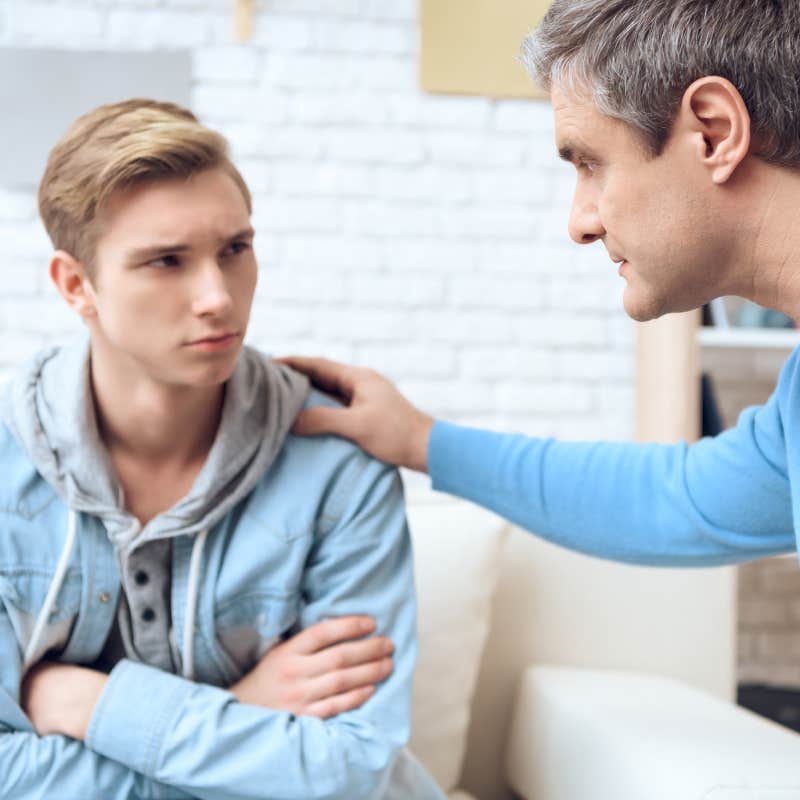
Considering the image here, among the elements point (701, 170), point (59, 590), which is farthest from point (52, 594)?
point (701, 170)

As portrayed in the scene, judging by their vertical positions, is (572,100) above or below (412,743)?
above

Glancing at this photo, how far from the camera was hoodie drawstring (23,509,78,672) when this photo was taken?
3.90 feet

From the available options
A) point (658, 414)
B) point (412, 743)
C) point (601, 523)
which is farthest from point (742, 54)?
point (658, 414)

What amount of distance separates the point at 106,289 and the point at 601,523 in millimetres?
664

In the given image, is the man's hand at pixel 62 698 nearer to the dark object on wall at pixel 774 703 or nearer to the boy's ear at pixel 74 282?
the boy's ear at pixel 74 282

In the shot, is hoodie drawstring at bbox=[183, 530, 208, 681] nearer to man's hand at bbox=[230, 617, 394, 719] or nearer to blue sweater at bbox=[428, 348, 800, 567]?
man's hand at bbox=[230, 617, 394, 719]

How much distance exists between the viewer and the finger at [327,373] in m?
1.41

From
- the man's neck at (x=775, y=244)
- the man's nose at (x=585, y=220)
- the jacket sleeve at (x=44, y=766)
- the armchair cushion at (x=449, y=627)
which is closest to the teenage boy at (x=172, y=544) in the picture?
the jacket sleeve at (x=44, y=766)

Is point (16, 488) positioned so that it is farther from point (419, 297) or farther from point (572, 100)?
point (419, 297)

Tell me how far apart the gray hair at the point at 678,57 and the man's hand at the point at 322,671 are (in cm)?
64

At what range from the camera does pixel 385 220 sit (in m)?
2.53

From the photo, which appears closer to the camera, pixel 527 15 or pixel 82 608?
pixel 82 608

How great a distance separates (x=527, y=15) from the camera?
8.23ft

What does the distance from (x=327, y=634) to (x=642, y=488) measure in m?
0.43
